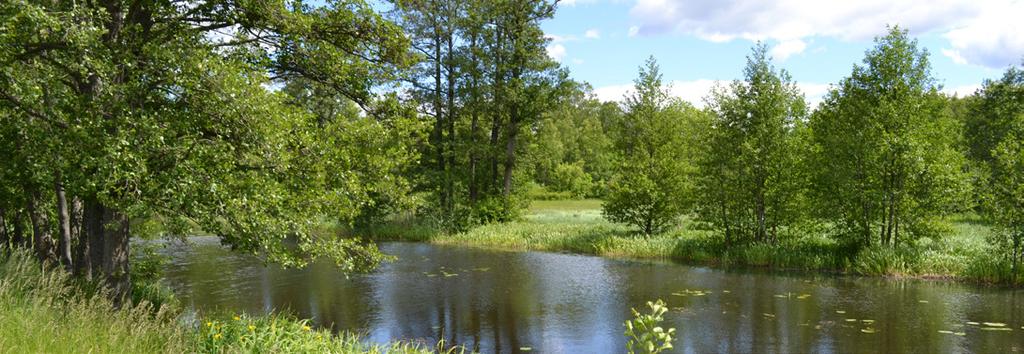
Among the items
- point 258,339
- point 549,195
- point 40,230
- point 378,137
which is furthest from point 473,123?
point 549,195

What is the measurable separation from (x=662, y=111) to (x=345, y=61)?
22.5 meters

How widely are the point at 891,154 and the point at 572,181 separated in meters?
53.8

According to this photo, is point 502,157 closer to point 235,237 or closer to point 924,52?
point 924,52

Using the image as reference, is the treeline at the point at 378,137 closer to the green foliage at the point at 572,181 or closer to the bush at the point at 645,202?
the bush at the point at 645,202

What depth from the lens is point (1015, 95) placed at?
146 feet

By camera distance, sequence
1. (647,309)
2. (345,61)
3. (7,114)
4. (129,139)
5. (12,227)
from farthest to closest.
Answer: (647,309) < (12,227) < (345,61) < (7,114) < (129,139)

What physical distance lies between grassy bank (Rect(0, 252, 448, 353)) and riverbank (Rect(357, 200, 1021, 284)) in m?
18.0

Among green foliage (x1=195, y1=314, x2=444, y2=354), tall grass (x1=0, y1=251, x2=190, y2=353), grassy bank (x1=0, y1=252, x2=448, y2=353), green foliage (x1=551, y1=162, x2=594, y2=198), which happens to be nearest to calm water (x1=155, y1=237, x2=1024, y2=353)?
green foliage (x1=195, y1=314, x2=444, y2=354)

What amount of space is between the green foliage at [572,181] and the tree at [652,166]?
41593mm

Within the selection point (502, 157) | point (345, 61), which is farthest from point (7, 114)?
point (502, 157)

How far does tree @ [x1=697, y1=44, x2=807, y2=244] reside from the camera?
82.0 feet

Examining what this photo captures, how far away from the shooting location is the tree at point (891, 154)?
21.7m

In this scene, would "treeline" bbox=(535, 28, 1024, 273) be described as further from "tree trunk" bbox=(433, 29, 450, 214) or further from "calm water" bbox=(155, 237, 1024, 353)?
"tree trunk" bbox=(433, 29, 450, 214)

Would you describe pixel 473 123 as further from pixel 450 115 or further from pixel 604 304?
pixel 604 304
